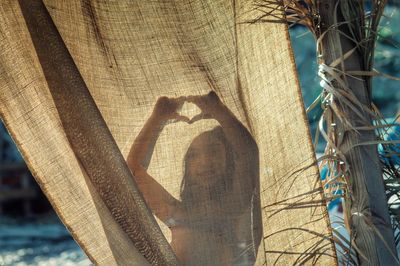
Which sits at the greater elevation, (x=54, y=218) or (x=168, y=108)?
(x=54, y=218)

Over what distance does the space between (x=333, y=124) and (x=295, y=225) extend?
278mm

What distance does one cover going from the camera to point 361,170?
5.47 ft

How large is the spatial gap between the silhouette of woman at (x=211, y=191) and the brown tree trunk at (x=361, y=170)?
25 cm

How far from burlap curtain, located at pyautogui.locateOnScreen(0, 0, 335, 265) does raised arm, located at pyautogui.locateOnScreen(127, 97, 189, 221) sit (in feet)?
0.05

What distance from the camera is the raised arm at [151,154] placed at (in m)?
1.69

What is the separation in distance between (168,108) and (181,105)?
0.11 feet

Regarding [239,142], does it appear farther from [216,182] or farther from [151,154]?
[151,154]

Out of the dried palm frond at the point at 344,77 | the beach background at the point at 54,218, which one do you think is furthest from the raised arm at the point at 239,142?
the beach background at the point at 54,218

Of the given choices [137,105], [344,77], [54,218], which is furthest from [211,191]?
[54,218]

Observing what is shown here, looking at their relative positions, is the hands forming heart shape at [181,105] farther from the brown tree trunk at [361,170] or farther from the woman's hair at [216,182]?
the brown tree trunk at [361,170]

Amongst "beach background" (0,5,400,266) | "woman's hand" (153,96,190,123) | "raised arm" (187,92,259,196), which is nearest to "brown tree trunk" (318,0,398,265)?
"raised arm" (187,92,259,196)

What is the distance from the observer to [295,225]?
5.60 ft

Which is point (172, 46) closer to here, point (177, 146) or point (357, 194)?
point (177, 146)

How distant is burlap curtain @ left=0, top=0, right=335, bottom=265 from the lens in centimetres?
162
